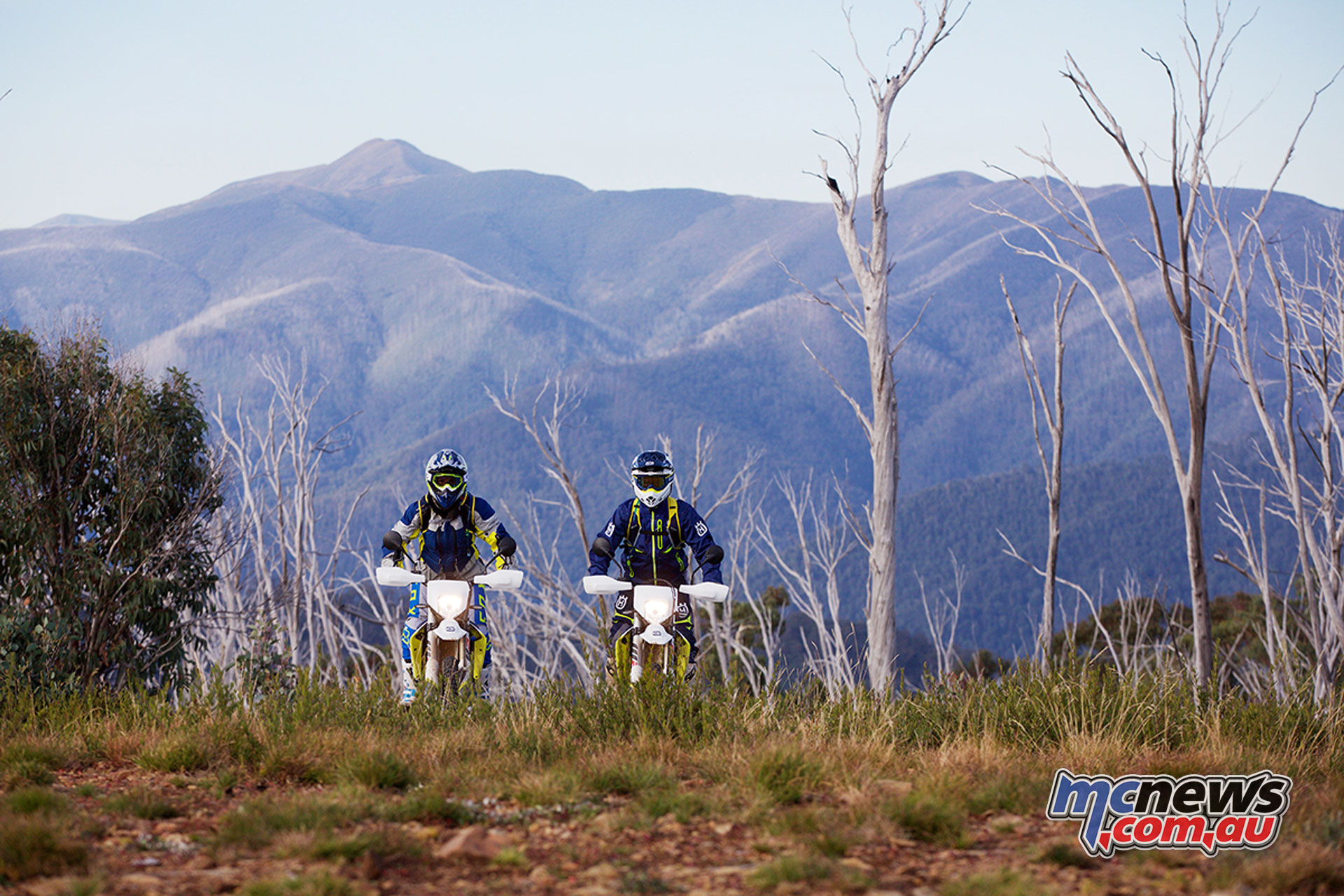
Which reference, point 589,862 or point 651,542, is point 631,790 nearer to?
point 589,862

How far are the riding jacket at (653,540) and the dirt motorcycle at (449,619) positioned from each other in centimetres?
79

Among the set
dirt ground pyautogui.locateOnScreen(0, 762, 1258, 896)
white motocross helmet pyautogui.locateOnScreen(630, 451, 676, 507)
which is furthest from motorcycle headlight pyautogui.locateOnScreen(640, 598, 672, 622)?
dirt ground pyautogui.locateOnScreen(0, 762, 1258, 896)

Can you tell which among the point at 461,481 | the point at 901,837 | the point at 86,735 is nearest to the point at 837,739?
the point at 901,837

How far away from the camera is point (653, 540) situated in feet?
26.7

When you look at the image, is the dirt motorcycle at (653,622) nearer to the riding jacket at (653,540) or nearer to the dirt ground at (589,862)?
the riding jacket at (653,540)

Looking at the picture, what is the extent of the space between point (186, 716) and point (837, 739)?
154 inches

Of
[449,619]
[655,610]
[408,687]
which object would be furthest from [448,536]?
[655,610]

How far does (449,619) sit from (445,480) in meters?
1.05

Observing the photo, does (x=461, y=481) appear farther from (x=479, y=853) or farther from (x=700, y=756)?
(x=479, y=853)

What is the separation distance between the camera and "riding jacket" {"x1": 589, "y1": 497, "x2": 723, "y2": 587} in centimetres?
812

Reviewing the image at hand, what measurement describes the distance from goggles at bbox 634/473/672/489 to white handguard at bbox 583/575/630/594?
28.5 inches

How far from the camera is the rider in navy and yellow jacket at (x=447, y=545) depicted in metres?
8.20

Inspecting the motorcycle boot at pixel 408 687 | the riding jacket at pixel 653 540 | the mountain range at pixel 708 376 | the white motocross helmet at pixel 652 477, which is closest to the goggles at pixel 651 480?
the white motocross helmet at pixel 652 477

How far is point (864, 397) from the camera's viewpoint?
141 meters
